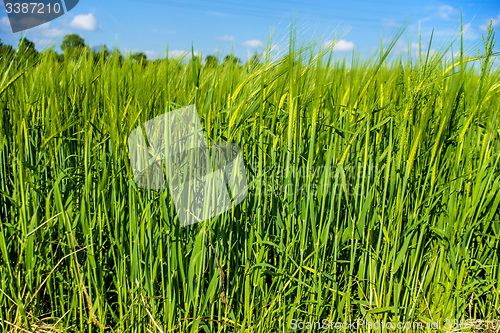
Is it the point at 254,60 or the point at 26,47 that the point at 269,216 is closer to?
the point at 254,60

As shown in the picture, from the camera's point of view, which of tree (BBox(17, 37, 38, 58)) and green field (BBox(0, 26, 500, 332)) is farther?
tree (BBox(17, 37, 38, 58))

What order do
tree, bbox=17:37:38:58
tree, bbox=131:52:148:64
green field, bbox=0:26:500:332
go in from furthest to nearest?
1. tree, bbox=131:52:148:64
2. tree, bbox=17:37:38:58
3. green field, bbox=0:26:500:332

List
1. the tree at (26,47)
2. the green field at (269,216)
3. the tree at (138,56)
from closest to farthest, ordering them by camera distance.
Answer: the green field at (269,216), the tree at (26,47), the tree at (138,56)

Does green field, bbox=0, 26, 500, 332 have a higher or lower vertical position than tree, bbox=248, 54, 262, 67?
lower

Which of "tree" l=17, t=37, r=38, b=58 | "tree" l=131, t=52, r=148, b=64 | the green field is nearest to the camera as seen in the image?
the green field

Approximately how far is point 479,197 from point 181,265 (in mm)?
983

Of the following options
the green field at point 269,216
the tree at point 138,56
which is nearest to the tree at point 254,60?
the green field at point 269,216

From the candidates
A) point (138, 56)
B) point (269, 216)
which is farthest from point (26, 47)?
point (269, 216)

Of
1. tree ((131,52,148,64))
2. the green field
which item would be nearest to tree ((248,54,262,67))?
the green field

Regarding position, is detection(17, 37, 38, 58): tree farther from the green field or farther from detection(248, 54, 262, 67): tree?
detection(248, 54, 262, 67): tree

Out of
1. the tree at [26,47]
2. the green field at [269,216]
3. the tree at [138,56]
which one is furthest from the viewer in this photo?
the tree at [138,56]

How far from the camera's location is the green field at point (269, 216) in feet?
3.53

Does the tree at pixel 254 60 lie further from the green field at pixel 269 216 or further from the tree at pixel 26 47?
the tree at pixel 26 47

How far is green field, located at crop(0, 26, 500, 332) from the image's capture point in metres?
1.08
